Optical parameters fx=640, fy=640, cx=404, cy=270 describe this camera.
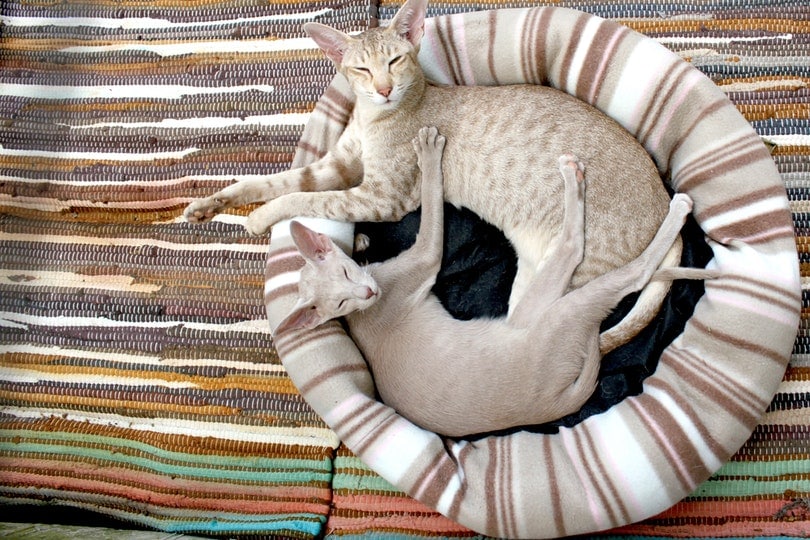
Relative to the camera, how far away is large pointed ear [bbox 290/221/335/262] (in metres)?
1.33

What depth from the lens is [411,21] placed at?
143cm

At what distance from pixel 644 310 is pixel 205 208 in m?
1.08

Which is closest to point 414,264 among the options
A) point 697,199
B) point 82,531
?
point 697,199

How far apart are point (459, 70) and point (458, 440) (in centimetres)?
92

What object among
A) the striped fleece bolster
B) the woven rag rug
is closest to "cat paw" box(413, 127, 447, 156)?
the woven rag rug

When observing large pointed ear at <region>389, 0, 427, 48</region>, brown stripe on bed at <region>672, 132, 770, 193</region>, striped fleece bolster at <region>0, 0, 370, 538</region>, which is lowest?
striped fleece bolster at <region>0, 0, 370, 538</region>

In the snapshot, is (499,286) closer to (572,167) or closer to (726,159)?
(572,167)

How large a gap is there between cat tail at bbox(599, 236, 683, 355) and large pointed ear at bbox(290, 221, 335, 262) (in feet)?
2.13

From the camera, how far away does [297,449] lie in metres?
1.70

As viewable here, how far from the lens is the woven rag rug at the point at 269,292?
1.38 metres

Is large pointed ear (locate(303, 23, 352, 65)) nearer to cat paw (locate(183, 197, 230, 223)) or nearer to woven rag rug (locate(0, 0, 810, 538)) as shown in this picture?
woven rag rug (locate(0, 0, 810, 538))

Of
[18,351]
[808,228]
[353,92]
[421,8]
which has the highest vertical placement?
[421,8]

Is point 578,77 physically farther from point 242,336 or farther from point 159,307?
point 159,307

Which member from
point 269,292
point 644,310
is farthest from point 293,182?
point 644,310
